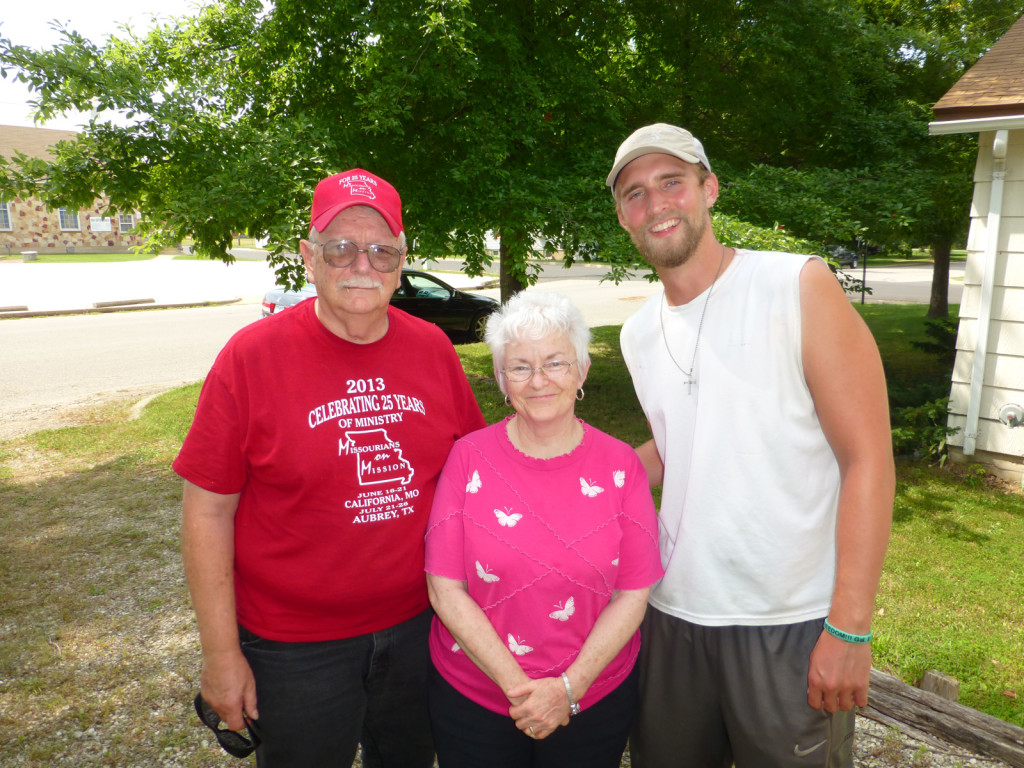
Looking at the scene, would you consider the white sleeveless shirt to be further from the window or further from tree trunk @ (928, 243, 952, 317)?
the window

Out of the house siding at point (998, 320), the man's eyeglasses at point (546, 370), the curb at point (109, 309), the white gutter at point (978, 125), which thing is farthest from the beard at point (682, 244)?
the curb at point (109, 309)

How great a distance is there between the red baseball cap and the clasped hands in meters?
1.41

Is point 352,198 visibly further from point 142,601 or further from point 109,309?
point 109,309

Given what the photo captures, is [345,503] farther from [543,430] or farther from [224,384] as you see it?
[543,430]

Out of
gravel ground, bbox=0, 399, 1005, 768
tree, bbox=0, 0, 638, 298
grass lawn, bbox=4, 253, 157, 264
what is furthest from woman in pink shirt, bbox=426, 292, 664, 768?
grass lawn, bbox=4, 253, 157, 264

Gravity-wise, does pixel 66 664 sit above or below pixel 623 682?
below

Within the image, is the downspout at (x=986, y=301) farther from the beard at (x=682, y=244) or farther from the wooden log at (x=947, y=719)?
the beard at (x=682, y=244)

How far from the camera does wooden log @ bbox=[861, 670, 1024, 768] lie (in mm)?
3020

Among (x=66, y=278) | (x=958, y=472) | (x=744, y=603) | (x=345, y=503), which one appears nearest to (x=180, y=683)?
(x=345, y=503)

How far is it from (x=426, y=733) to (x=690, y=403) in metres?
1.45

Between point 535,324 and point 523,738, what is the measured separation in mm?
1237

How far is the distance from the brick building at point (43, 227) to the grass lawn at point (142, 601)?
4276 cm

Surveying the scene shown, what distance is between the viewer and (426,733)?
2.40 m

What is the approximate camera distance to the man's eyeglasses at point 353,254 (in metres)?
2.11
